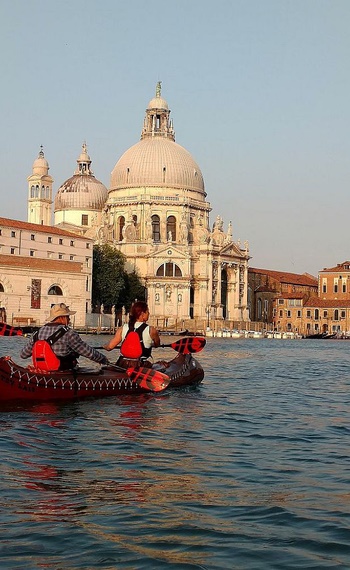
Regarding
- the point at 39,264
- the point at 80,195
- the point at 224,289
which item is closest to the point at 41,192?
the point at 80,195

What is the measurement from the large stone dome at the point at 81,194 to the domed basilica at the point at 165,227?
0.20 meters

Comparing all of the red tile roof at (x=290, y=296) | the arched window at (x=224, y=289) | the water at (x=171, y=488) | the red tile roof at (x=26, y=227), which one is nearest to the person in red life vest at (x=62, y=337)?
the water at (x=171, y=488)

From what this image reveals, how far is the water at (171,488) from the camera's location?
21.3 feet

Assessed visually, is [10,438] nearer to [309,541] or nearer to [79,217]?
[309,541]

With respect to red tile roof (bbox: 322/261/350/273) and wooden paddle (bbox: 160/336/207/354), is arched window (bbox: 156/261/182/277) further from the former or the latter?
wooden paddle (bbox: 160/336/207/354)

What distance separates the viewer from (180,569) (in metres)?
6.10

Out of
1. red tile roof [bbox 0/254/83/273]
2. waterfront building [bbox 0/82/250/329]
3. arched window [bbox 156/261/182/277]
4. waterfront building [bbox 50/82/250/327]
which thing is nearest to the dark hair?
red tile roof [bbox 0/254/83/273]

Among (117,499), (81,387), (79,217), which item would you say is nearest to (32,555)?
(117,499)

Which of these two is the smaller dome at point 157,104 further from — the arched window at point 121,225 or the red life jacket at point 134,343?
the red life jacket at point 134,343

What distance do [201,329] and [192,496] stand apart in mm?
90157

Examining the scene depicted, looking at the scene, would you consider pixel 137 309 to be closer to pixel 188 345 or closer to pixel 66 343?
pixel 66 343

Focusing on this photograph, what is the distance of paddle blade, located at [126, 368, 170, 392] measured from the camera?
16.5 m

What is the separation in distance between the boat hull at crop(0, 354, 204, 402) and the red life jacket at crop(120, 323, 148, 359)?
1.52 feet

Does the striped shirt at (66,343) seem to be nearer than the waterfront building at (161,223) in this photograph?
Yes
